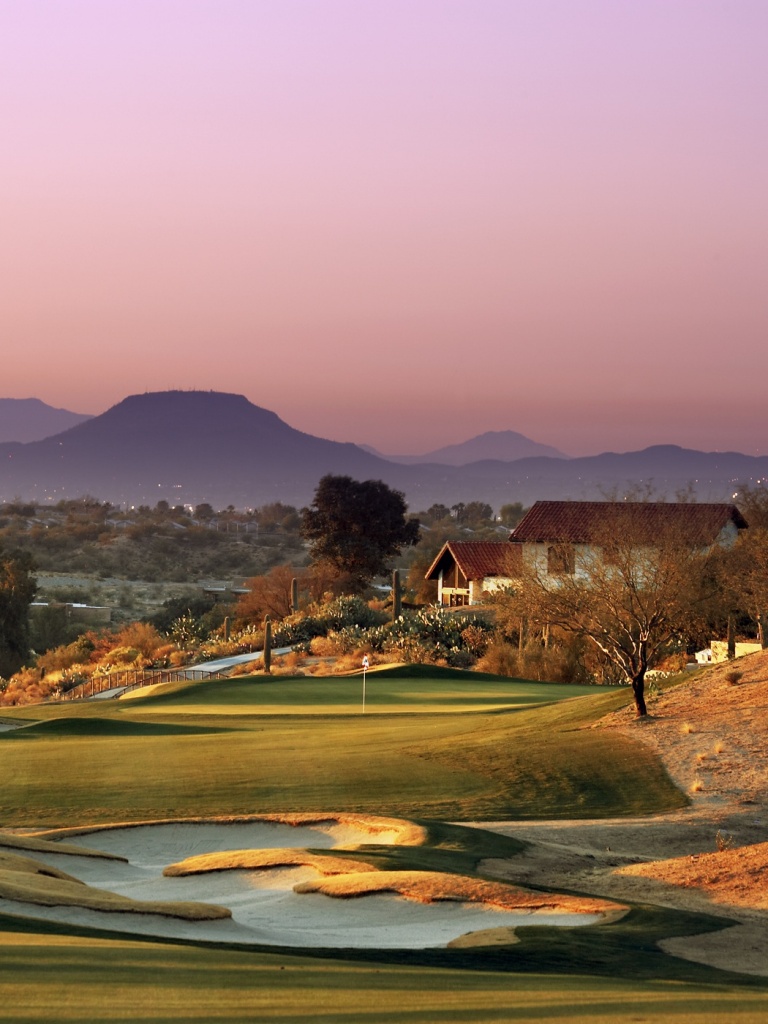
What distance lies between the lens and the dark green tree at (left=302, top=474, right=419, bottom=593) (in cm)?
7819

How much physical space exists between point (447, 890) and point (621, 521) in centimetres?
1872

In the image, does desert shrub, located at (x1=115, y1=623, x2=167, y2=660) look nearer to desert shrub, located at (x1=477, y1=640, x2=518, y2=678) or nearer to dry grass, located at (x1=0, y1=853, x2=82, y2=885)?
desert shrub, located at (x1=477, y1=640, x2=518, y2=678)

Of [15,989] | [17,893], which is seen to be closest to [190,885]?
[17,893]

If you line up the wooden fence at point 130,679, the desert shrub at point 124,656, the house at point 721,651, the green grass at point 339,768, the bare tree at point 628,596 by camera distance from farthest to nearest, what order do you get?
the desert shrub at point 124,656 < the wooden fence at point 130,679 < the house at point 721,651 < the bare tree at point 628,596 < the green grass at point 339,768

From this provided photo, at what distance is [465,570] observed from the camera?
230 feet

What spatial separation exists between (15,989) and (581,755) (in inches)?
660

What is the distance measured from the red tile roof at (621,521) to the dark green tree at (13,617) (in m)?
25.3

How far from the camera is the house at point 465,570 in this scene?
69062 millimetres

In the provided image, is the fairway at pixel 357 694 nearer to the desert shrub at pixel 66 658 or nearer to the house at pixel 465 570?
the desert shrub at pixel 66 658

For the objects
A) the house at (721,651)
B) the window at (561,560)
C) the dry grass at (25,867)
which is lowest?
the dry grass at (25,867)

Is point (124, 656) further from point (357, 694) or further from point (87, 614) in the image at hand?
point (87, 614)

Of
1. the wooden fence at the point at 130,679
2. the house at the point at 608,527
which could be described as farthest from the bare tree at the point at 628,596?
the wooden fence at the point at 130,679

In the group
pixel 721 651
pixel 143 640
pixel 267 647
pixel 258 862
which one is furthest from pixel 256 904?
pixel 143 640

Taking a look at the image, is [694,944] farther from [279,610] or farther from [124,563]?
[124,563]
